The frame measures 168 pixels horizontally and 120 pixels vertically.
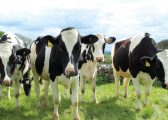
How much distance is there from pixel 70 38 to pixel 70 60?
2.02ft

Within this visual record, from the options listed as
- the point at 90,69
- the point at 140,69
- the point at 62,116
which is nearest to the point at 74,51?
the point at 62,116

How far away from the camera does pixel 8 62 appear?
10250 millimetres

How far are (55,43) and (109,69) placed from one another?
12165mm

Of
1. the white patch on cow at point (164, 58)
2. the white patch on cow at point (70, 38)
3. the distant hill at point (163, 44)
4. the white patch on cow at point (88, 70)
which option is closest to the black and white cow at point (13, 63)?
the white patch on cow at point (70, 38)

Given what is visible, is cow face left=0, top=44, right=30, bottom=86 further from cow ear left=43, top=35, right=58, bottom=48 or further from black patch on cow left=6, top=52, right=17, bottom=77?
cow ear left=43, top=35, right=58, bottom=48

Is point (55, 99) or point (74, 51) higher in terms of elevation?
point (74, 51)

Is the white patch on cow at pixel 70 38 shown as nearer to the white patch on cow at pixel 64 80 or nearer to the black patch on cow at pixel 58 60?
the black patch on cow at pixel 58 60

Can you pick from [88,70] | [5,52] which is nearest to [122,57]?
[88,70]

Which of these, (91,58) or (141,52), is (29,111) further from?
(141,52)

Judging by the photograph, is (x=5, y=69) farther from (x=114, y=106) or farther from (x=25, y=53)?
(x=114, y=106)

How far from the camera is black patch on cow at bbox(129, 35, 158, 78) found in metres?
12.1

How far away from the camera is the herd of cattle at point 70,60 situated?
963 centimetres

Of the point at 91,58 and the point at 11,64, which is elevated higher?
the point at 11,64

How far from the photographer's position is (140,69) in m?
12.0
